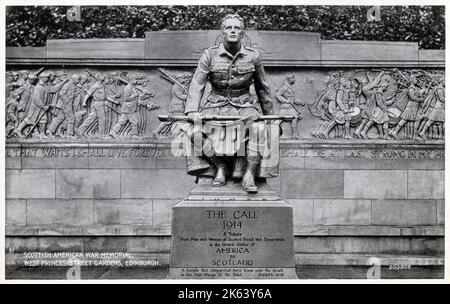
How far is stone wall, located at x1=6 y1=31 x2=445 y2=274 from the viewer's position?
14.3 metres

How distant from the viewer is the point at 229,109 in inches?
418

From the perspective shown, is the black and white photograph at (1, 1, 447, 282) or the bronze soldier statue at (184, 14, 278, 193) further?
the black and white photograph at (1, 1, 447, 282)

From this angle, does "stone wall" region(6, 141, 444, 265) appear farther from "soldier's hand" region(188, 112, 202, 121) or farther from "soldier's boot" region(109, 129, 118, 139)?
"soldier's hand" region(188, 112, 202, 121)

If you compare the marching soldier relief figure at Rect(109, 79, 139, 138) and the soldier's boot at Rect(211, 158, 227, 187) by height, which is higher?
the marching soldier relief figure at Rect(109, 79, 139, 138)

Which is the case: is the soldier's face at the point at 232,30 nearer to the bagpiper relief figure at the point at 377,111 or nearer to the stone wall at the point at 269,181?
the stone wall at the point at 269,181

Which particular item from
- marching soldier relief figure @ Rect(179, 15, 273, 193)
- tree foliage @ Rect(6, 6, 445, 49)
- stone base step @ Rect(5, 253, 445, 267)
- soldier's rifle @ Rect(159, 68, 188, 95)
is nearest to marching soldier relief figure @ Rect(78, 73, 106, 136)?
tree foliage @ Rect(6, 6, 445, 49)

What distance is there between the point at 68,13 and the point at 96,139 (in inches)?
107

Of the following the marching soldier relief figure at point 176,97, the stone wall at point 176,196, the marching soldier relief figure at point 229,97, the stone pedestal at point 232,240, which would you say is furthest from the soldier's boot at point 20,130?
the stone pedestal at point 232,240

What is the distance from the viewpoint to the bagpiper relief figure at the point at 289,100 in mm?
14789

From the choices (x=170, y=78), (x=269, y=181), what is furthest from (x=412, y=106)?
(x=170, y=78)

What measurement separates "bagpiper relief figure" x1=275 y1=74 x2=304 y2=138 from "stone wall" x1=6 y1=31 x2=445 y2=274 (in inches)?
4.8

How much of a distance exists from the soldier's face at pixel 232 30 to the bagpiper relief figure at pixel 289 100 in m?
4.45

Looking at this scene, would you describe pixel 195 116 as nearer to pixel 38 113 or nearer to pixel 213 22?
pixel 213 22

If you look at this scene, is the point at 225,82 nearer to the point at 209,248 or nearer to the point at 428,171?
the point at 209,248
